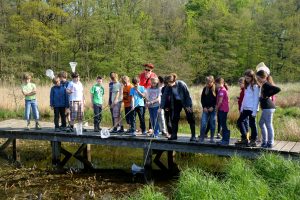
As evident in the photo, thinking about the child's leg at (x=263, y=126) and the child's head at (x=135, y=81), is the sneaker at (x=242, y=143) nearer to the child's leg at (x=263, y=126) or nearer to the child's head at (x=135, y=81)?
the child's leg at (x=263, y=126)

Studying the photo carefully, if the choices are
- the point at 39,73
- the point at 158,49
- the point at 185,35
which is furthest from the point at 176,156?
the point at 185,35

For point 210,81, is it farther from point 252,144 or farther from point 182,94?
point 252,144

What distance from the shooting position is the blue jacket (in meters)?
10.6

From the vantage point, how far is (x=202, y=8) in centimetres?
4866

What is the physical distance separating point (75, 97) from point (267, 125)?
4.71 meters

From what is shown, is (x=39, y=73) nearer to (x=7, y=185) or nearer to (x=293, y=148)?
(x=7, y=185)

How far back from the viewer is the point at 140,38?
122ft

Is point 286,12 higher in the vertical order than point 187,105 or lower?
higher

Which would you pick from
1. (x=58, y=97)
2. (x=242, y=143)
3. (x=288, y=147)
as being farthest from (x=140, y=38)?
(x=288, y=147)

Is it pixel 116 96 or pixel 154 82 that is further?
pixel 116 96

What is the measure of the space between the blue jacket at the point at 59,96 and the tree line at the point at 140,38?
15.1 meters

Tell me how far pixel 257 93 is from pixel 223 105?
0.84m

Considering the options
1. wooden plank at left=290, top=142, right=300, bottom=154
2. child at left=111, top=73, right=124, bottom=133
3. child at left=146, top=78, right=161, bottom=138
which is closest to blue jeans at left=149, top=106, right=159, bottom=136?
child at left=146, top=78, right=161, bottom=138

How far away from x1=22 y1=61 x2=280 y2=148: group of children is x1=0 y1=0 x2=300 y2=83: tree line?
15.3 meters
